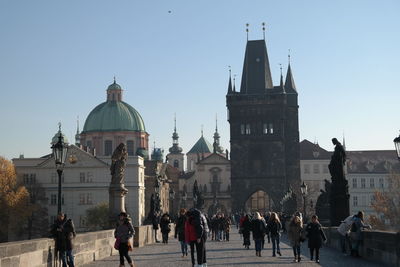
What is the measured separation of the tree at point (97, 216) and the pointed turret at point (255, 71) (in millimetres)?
34740

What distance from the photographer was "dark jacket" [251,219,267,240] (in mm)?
24531

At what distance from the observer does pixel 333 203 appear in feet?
89.8

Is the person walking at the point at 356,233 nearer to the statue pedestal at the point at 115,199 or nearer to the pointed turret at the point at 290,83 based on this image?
the statue pedestal at the point at 115,199

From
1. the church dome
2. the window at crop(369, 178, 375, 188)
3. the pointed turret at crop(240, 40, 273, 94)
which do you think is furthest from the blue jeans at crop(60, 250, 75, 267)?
the window at crop(369, 178, 375, 188)

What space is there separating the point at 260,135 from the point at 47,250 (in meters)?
91.6

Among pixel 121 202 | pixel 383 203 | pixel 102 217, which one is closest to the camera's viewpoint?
pixel 121 202

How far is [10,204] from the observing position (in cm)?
7762

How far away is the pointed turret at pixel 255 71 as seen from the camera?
11106 centimetres

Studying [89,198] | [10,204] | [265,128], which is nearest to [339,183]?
[10,204]

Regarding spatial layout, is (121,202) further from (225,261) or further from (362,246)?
(362,246)

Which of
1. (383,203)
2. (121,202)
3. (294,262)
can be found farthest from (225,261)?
(383,203)

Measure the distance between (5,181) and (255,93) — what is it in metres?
45.0

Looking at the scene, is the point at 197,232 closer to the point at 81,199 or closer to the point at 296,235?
the point at 296,235

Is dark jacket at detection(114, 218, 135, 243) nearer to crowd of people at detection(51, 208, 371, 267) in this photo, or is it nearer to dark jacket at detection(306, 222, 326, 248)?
crowd of people at detection(51, 208, 371, 267)
